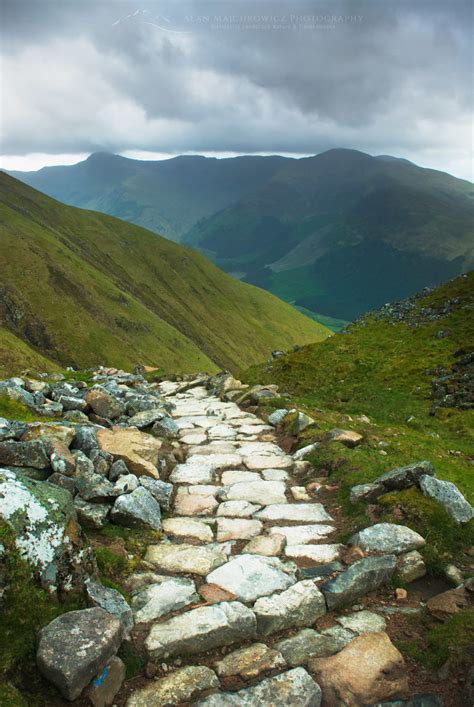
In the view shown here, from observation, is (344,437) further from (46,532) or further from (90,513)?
(46,532)

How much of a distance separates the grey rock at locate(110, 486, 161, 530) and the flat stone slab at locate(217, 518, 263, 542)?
118cm

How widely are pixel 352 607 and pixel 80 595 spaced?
12.4 feet

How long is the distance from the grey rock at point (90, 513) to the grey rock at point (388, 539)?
4.28 meters

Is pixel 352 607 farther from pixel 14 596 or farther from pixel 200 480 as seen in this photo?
pixel 200 480

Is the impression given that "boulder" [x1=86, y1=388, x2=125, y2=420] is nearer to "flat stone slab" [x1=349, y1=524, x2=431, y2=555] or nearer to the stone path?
the stone path

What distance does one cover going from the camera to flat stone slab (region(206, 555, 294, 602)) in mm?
6945

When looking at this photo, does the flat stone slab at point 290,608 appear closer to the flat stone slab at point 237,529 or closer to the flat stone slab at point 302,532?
the flat stone slab at point 302,532

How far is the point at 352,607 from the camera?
270 inches

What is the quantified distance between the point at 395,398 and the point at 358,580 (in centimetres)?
1827

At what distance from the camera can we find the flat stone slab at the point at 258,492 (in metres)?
10.4

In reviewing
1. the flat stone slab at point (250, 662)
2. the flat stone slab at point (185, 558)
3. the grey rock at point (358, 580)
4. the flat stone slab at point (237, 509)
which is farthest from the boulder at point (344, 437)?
the flat stone slab at point (250, 662)

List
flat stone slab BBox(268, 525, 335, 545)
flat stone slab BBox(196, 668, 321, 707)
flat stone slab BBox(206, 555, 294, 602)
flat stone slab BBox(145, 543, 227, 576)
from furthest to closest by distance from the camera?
flat stone slab BBox(268, 525, 335, 545)
flat stone slab BBox(145, 543, 227, 576)
flat stone slab BBox(206, 555, 294, 602)
flat stone slab BBox(196, 668, 321, 707)

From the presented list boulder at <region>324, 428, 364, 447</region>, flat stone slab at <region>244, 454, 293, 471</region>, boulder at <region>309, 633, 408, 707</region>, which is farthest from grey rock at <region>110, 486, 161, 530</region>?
boulder at <region>324, 428, 364, 447</region>

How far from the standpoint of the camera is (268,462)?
42.7 feet
